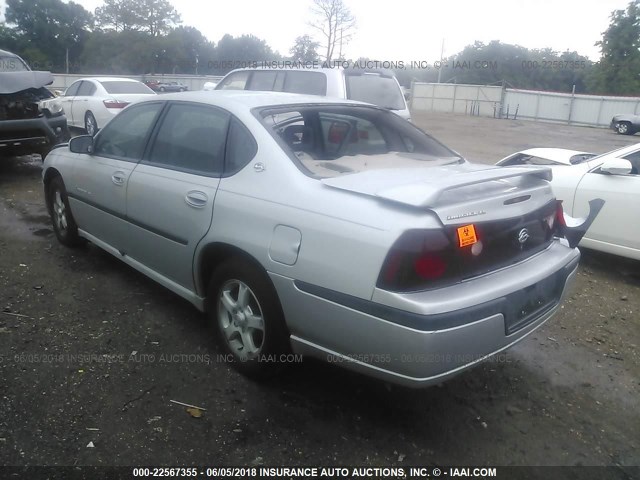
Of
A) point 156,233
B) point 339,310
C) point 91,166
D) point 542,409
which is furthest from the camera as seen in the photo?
point 91,166

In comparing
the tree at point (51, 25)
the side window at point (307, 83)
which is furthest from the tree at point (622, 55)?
the tree at point (51, 25)

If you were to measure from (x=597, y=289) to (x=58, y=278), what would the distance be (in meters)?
4.58

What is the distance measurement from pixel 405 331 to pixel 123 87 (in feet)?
38.2

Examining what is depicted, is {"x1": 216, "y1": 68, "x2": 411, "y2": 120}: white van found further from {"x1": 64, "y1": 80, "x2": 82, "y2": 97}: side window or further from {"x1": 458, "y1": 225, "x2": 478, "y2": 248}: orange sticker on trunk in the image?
{"x1": 64, "y1": 80, "x2": 82, "y2": 97}: side window

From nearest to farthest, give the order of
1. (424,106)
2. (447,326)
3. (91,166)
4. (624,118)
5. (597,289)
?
(447,326) → (91,166) → (597,289) → (624,118) → (424,106)

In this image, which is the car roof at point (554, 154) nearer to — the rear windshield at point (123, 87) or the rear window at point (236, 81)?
the rear window at point (236, 81)

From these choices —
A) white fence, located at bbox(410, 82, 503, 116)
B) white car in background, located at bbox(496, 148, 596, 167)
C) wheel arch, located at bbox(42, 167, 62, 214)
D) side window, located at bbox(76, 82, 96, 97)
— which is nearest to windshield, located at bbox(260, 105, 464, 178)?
white car in background, located at bbox(496, 148, 596, 167)

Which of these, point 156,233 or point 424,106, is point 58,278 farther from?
point 424,106

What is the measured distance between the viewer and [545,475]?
2.34 metres

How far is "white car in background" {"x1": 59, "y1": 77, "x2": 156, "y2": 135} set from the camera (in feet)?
37.0

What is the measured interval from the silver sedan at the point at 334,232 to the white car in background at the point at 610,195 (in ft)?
5.68

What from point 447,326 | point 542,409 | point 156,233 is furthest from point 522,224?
point 156,233

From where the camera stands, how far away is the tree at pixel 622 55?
4578cm

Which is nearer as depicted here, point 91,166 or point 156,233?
point 156,233
